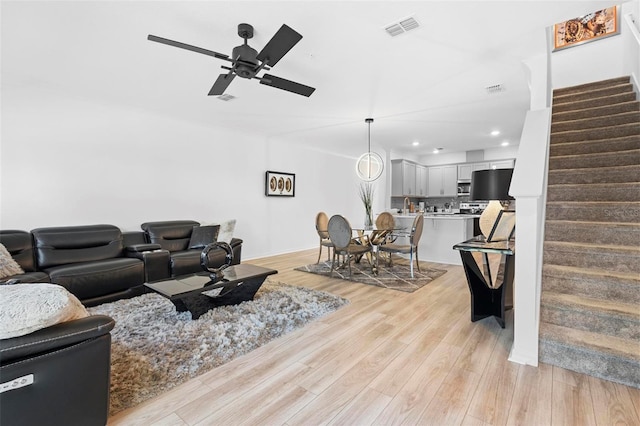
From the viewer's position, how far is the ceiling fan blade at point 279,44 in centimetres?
196

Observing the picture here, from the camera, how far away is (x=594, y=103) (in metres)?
3.95

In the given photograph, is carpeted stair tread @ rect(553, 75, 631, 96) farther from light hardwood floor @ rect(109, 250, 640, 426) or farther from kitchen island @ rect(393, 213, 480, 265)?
light hardwood floor @ rect(109, 250, 640, 426)

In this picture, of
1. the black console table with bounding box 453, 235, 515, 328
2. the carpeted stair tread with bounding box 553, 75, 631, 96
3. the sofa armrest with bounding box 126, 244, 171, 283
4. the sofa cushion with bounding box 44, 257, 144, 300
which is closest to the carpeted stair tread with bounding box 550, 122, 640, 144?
the carpeted stair tread with bounding box 553, 75, 631, 96

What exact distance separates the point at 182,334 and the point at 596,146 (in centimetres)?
475

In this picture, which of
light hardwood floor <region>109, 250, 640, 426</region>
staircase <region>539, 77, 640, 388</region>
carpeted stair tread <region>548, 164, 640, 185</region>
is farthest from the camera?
carpeted stair tread <region>548, 164, 640, 185</region>

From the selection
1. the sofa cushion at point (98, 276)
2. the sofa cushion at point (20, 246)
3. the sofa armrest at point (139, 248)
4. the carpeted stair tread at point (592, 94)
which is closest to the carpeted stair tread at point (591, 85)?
the carpeted stair tread at point (592, 94)

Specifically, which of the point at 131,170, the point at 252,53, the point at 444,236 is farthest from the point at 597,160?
the point at 131,170

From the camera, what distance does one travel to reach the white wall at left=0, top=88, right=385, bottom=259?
3.50 meters

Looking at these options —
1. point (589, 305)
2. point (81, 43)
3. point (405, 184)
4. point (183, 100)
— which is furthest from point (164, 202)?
point (405, 184)

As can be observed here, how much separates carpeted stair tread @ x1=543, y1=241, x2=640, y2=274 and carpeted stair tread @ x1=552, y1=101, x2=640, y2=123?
2.37m

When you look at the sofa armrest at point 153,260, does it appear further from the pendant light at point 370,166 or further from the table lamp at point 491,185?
the table lamp at point 491,185

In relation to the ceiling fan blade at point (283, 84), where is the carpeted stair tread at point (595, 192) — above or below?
below

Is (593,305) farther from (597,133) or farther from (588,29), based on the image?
(588,29)

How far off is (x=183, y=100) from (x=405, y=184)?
5.84 metres
